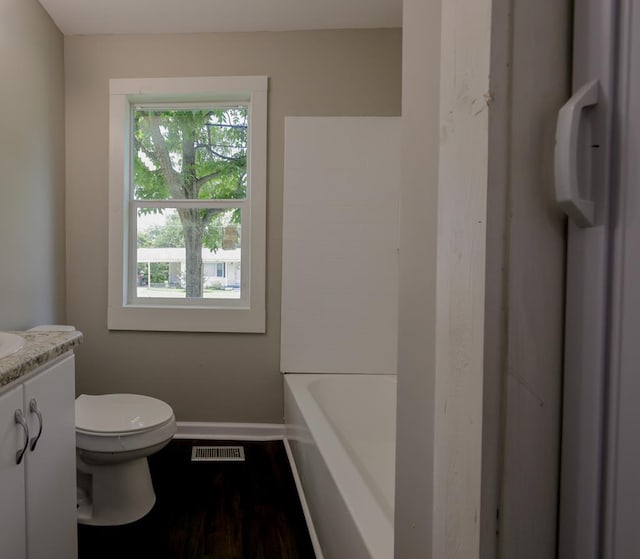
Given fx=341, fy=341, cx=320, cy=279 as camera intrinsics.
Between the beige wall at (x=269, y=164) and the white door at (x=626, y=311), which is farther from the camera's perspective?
the beige wall at (x=269, y=164)

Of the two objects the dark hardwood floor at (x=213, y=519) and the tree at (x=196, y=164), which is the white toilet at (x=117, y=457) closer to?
the dark hardwood floor at (x=213, y=519)

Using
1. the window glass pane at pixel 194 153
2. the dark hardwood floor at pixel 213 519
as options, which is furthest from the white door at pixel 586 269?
the window glass pane at pixel 194 153

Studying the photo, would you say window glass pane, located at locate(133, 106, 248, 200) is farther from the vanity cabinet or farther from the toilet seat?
the vanity cabinet

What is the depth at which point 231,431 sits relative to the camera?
7.06 ft

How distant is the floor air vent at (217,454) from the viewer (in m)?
1.92

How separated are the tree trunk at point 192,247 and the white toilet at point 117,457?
2.85 feet

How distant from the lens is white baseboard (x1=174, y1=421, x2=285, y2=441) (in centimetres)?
214

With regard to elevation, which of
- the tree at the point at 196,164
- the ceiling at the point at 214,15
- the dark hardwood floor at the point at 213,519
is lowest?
the dark hardwood floor at the point at 213,519

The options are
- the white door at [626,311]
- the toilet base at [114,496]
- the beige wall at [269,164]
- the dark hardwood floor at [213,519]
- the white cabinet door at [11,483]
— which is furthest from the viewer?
the beige wall at [269,164]

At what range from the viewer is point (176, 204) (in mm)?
2211

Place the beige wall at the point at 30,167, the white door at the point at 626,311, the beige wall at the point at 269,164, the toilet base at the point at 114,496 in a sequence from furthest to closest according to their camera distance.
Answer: the beige wall at the point at 269,164, the beige wall at the point at 30,167, the toilet base at the point at 114,496, the white door at the point at 626,311

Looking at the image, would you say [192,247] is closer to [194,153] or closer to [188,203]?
[188,203]

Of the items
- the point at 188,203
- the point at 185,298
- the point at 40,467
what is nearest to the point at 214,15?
the point at 188,203

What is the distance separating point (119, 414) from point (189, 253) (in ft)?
3.43
